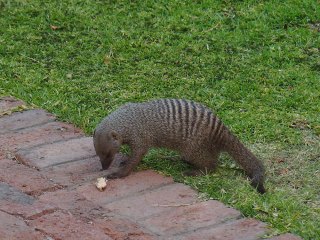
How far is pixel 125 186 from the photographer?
4.20 meters

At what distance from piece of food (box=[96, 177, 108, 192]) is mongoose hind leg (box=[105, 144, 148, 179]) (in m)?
0.08

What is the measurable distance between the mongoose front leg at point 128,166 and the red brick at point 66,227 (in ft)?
2.03

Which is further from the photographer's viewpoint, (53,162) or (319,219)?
(53,162)

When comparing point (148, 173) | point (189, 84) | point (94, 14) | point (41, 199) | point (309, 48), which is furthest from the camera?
point (94, 14)

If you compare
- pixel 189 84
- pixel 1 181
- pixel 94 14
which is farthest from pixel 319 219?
pixel 94 14

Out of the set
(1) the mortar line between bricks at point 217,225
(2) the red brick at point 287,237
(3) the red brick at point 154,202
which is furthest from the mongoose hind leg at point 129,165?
(2) the red brick at point 287,237

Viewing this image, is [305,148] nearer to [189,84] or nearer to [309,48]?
[189,84]

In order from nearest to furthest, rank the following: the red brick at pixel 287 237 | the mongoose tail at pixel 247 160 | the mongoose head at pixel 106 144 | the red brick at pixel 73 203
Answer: the red brick at pixel 287 237 → the red brick at pixel 73 203 → the mongoose tail at pixel 247 160 → the mongoose head at pixel 106 144

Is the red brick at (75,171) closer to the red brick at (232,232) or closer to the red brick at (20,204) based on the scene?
the red brick at (20,204)

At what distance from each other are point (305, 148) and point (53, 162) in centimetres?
151

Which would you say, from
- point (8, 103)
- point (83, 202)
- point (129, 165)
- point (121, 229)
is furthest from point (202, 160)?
point (8, 103)

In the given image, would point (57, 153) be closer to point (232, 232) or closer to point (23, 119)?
point (23, 119)

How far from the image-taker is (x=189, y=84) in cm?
566

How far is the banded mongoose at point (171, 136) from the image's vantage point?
4.34 meters
